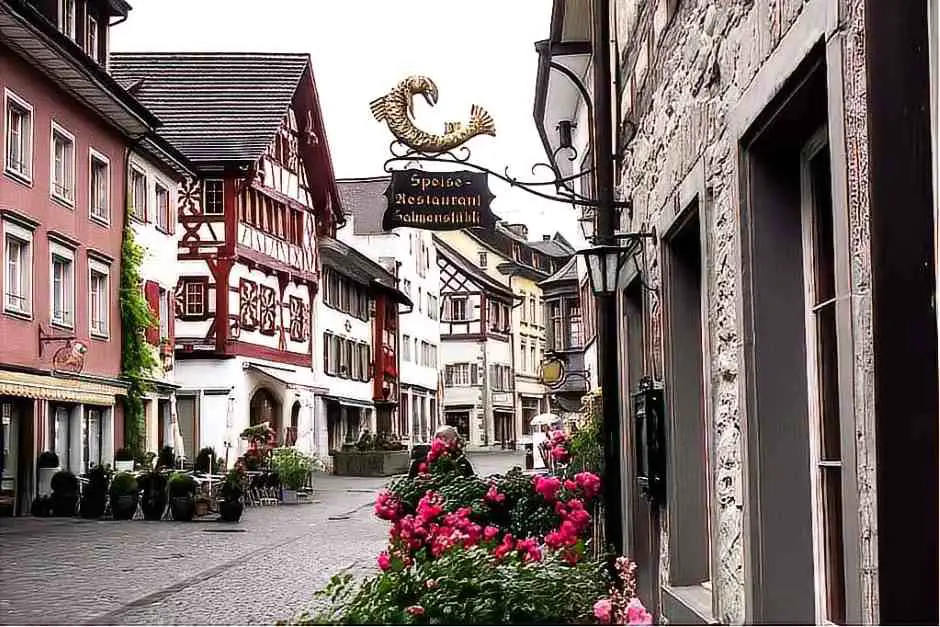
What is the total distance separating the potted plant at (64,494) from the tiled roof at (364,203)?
121ft

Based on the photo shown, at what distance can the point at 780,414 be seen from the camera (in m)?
4.33

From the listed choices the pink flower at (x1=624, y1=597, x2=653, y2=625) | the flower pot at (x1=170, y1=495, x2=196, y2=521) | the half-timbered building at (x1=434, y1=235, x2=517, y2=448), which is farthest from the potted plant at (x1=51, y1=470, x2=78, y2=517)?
the half-timbered building at (x1=434, y1=235, x2=517, y2=448)

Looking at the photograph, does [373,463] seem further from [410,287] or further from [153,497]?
[410,287]

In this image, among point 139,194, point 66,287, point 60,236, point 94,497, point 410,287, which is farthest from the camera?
point 410,287

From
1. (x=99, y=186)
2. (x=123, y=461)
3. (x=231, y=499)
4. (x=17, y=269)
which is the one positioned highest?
(x=99, y=186)

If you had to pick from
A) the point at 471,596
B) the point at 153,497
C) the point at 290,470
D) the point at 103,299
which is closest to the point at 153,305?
the point at 103,299

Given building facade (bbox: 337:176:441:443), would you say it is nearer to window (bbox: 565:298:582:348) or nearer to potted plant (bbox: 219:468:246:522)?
window (bbox: 565:298:582:348)

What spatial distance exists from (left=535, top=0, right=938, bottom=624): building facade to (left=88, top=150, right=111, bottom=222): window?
19.8m

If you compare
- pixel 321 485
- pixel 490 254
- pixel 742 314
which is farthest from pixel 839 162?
pixel 490 254

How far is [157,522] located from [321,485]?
1334cm

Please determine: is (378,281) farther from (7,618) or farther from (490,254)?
(7,618)

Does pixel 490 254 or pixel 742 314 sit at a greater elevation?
pixel 490 254

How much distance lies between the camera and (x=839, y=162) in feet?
10.8

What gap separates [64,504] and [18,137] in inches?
216
